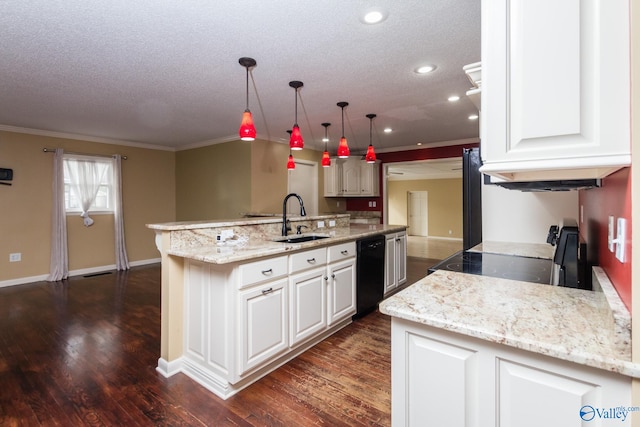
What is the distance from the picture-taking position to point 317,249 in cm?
261

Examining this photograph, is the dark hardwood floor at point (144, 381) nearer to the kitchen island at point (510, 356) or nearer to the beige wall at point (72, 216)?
the kitchen island at point (510, 356)

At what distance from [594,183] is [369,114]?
305 cm

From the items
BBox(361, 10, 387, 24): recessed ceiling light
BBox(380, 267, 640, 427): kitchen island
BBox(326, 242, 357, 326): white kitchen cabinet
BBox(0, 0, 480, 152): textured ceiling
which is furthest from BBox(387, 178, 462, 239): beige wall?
BBox(380, 267, 640, 427): kitchen island

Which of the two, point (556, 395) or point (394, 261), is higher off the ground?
point (556, 395)

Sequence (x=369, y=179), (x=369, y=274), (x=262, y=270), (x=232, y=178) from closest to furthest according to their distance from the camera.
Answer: (x=262, y=270) → (x=369, y=274) → (x=232, y=178) → (x=369, y=179)

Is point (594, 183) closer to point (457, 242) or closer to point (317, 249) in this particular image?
point (317, 249)

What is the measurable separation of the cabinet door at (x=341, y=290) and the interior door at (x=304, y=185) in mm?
3201

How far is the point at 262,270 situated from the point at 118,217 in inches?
192

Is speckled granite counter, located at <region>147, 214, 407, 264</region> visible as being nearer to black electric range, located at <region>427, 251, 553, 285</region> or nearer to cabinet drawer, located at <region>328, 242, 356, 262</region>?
cabinet drawer, located at <region>328, 242, 356, 262</region>

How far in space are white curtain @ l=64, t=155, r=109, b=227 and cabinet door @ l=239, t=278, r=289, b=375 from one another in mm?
4907

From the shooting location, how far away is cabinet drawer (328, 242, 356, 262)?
2.79 m

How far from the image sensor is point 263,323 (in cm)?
212

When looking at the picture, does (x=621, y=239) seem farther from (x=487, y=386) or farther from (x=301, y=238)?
(x=301, y=238)

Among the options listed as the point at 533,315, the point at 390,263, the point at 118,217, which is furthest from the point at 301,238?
the point at 118,217
